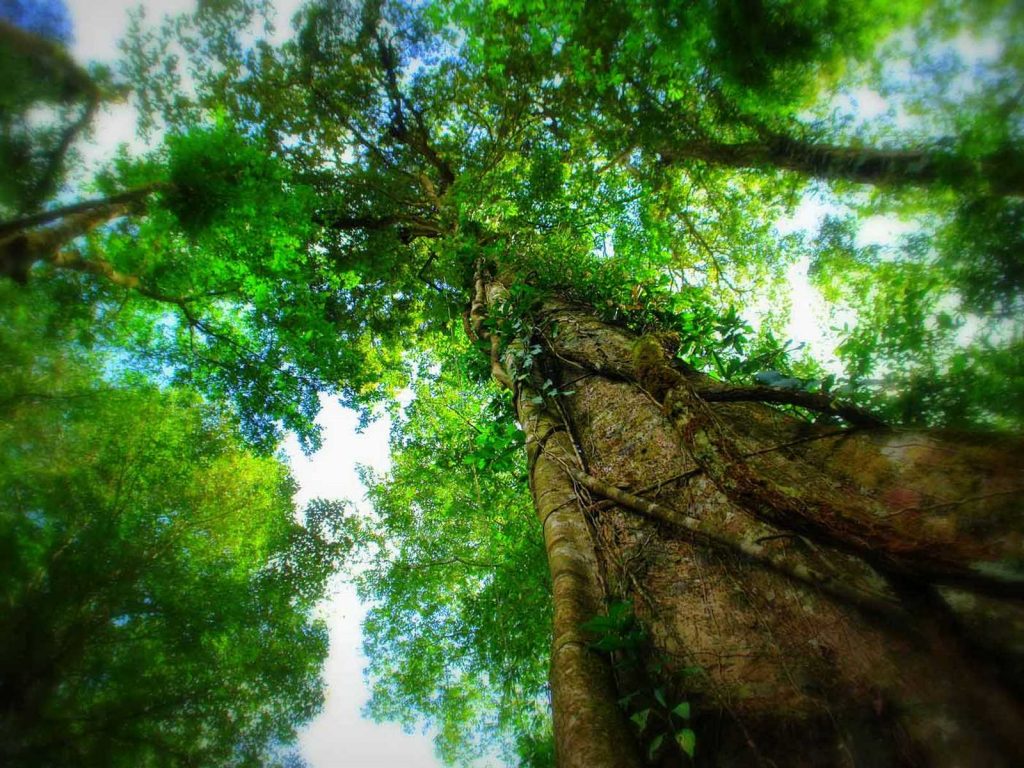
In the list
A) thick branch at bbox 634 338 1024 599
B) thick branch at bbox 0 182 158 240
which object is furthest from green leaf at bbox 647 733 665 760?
thick branch at bbox 0 182 158 240

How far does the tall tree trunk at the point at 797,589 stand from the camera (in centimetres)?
135

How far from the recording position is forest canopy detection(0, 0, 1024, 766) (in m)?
1.88

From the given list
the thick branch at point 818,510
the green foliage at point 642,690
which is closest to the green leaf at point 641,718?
the green foliage at point 642,690

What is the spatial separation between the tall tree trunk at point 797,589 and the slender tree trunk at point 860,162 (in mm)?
1864

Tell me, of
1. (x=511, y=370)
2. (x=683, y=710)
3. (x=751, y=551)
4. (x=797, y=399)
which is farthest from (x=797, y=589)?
(x=511, y=370)

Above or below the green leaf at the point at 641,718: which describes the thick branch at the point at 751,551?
above

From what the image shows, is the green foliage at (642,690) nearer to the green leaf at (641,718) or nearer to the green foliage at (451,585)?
the green leaf at (641,718)

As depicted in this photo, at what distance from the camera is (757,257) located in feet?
26.9

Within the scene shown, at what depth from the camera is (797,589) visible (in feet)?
5.79

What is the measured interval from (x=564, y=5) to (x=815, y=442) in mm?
5434

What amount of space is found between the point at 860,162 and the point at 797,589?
4.21 m

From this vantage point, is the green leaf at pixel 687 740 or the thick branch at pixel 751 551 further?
the thick branch at pixel 751 551

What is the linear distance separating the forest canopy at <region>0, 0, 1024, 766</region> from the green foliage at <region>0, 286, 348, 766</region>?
4 centimetres

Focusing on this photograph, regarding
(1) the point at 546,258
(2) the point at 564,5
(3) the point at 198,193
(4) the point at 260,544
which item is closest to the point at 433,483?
(4) the point at 260,544
